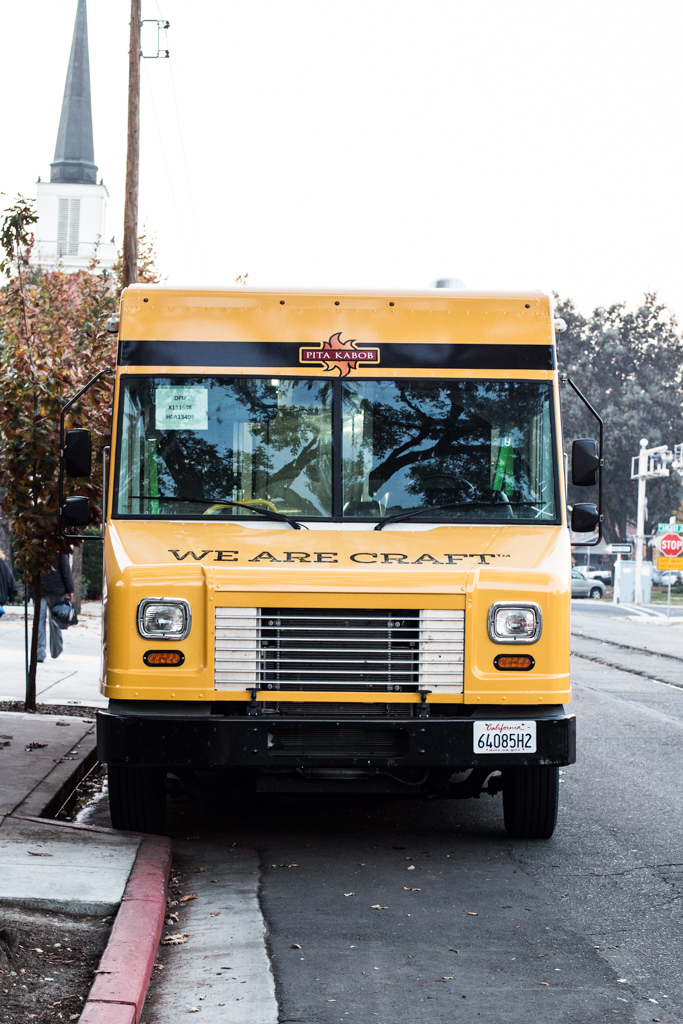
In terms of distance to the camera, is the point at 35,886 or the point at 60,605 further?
the point at 60,605

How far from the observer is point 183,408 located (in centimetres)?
744

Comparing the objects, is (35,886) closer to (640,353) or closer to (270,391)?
(270,391)

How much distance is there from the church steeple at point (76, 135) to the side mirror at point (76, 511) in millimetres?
76194

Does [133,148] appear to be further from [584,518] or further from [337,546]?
[337,546]

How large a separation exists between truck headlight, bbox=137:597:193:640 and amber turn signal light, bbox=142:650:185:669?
7 centimetres

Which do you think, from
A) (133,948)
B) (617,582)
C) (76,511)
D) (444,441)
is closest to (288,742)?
(133,948)

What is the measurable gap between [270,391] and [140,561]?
1.40m

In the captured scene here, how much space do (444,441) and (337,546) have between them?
1.04 m

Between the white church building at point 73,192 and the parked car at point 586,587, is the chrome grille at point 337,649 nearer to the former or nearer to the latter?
the parked car at point 586,587

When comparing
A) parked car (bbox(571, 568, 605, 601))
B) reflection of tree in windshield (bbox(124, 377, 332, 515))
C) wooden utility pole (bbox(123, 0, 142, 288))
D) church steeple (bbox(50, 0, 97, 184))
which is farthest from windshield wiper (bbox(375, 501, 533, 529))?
church steeple (bbox(50, 0, 97, 184))

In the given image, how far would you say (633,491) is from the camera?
72.9 metres

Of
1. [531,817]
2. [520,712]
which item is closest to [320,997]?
[520,712]

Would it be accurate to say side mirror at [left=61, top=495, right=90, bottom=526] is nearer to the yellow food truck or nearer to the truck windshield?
the yellow food truck

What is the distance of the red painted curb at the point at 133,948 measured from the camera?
4277 mm
